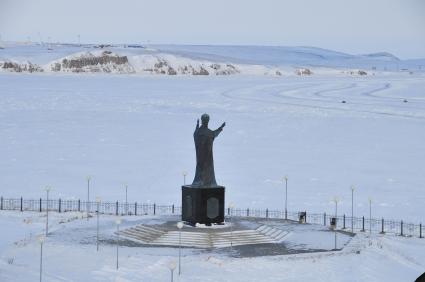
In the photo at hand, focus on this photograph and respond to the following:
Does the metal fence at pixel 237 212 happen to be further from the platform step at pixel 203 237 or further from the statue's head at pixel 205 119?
the statue's head at pixel 205 119

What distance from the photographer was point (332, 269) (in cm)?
3247

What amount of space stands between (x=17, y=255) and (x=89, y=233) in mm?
4900

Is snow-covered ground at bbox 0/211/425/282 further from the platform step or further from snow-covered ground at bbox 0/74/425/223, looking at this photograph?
snow-covered ground at bbox 0/74/425/223

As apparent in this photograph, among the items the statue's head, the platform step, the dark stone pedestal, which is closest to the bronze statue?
the statue's head

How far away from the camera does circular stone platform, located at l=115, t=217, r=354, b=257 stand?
3525cm

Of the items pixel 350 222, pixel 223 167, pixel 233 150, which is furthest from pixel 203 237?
pixel 233 150

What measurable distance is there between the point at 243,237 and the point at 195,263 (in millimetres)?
4326

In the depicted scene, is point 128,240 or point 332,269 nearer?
point 332,269

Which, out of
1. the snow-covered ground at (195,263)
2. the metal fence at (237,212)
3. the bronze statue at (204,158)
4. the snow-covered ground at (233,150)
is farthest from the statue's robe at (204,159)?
the snow-covered ground at (233,150)

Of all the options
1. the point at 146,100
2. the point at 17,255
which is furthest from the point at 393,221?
the point at 146,100

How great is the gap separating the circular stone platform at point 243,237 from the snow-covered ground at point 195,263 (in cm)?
78

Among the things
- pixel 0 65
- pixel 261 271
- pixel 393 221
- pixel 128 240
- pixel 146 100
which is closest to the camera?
pixel 261 271

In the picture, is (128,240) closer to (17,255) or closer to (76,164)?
(17,255)

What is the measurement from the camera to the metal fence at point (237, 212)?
40.6 m
